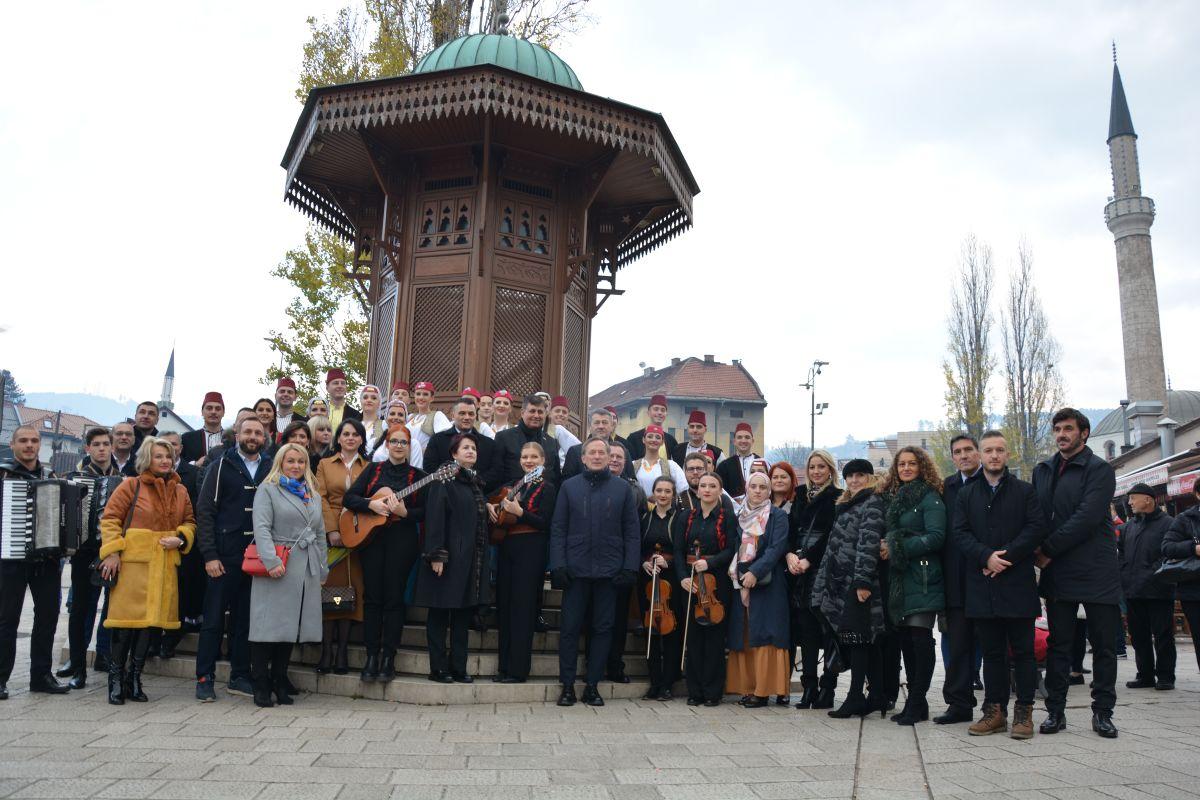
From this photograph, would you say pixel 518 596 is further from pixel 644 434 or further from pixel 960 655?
pixel 960 655

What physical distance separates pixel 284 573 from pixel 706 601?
337 cm

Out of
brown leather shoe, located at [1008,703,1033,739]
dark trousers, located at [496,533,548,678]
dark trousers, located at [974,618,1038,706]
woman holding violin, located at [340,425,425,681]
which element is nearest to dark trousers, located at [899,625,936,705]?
dark trousers, located at [974,618,1038,706]

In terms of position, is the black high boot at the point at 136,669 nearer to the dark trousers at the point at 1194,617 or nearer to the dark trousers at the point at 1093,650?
the dark trousers at the point at 1093,650

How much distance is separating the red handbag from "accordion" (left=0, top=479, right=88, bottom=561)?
1.45 meters

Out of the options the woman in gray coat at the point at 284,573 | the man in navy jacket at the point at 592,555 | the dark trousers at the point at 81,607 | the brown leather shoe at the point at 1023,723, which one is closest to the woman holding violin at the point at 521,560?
the man in navy jacket at the point at 592,555

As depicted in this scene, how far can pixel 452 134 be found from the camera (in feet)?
38.4

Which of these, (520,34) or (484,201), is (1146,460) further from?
(484,201)

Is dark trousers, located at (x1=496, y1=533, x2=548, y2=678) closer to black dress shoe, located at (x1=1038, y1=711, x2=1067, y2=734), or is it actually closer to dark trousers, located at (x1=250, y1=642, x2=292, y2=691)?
dark trousers, located at (x1=250, y1=642, x2=292, y2=691)

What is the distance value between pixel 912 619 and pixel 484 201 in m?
7.94

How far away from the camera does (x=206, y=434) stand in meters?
8.76

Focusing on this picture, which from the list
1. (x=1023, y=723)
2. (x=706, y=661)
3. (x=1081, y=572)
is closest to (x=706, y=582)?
(x=706, y=661)

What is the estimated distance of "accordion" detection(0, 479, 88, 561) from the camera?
6.41m

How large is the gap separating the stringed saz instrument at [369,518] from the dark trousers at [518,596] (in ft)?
2.78

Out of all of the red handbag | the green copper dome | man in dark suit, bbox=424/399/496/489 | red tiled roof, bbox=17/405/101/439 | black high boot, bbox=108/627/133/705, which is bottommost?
black high boot, bbox=108/627/133/705
